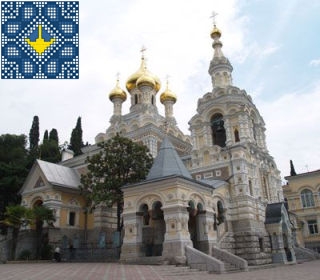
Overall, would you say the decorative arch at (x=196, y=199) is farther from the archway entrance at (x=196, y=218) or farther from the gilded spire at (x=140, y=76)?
the gilded spire at (x=140, y=76)

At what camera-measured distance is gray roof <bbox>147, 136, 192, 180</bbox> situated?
19.7 meters

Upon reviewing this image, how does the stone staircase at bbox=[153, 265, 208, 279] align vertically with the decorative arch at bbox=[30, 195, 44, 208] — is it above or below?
below

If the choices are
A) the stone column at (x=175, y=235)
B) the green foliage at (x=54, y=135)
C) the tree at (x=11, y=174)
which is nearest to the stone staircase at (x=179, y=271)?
the stone column at (x=175, y=235)

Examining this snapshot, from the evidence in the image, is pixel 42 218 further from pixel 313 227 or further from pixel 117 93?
pixel 313 227

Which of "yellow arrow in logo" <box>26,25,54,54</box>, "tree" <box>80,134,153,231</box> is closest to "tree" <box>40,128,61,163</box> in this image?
"tree" <box>80,134,153,231</box>

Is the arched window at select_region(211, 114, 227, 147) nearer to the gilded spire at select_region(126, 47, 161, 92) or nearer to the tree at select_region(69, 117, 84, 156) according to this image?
the gilded spire at select_region(126, 47, 161, 92)

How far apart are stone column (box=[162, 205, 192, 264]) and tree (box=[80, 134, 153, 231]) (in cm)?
594

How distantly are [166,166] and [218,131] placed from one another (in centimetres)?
1156

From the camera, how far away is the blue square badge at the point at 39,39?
1497cm

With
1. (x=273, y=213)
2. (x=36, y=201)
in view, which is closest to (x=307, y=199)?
(x=273, y=213)

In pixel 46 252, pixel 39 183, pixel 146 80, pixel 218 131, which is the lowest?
pixel 46 252

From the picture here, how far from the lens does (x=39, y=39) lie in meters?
15.2

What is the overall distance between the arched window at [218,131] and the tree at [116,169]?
7916mm

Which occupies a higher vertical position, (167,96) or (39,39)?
(167,96)
